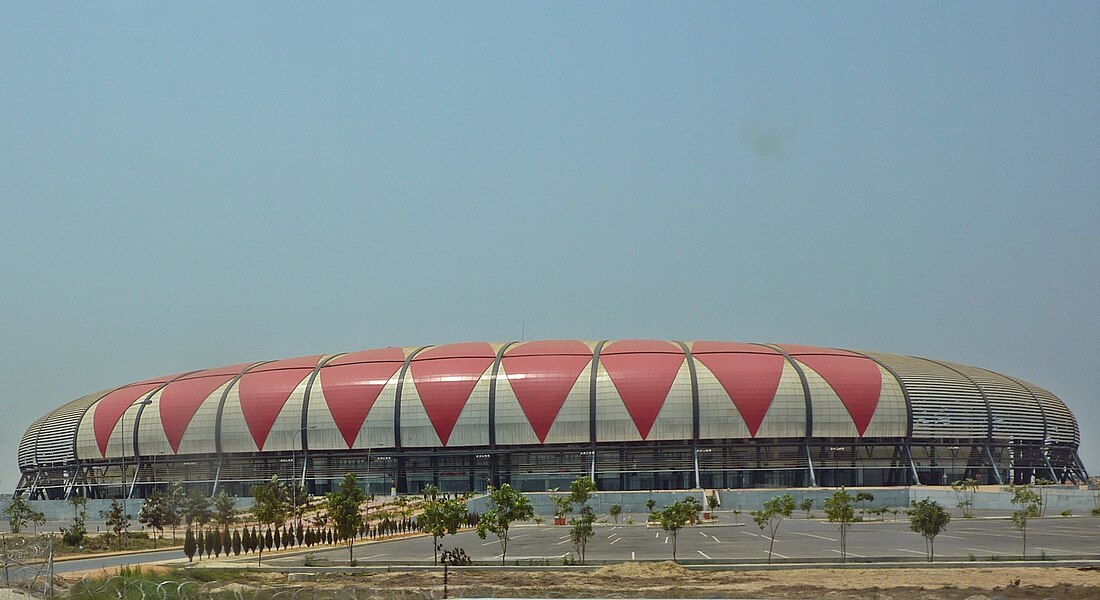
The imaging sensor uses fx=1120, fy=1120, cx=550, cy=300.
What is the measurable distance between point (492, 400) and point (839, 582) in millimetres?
69034

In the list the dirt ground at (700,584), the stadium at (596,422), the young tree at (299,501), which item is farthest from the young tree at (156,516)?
the stadium at (596,422)

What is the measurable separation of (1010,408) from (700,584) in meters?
83.2

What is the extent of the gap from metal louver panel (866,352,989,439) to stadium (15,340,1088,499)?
0.51 feet

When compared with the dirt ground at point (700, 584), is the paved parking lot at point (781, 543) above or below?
below

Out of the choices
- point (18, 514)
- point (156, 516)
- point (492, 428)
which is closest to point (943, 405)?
point (492, 428)

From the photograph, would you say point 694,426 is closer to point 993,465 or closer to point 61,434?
point 993,465

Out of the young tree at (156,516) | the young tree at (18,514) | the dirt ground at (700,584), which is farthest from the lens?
the young tree at (18,514)

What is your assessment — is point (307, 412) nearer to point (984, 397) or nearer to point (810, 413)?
point (810, 413)

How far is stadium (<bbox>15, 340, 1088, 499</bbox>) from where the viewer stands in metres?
97.4

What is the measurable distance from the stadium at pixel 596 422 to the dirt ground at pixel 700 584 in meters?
61.6

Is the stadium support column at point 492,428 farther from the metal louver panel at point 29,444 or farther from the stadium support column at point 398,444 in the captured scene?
the metal louver panel at point 29,444

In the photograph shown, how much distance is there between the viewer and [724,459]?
98.0 metres

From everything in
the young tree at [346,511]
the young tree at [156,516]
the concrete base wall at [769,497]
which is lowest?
the concrete base wall at [769,497]

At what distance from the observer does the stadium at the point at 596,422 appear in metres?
97.4
